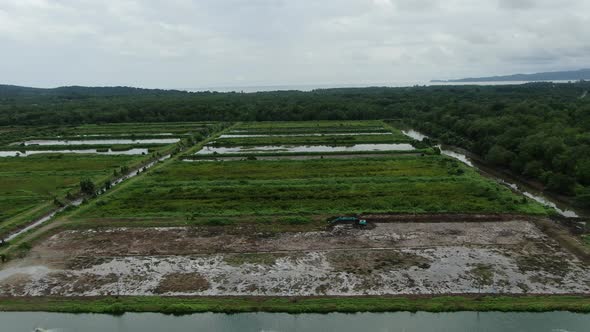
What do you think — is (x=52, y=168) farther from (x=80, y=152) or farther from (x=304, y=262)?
(x=304, y=262)

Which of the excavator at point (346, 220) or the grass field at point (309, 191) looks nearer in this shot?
the excavator at point (346, 220)

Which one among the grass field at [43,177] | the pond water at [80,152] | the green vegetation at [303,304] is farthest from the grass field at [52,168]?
the green vegetation at [303,304]

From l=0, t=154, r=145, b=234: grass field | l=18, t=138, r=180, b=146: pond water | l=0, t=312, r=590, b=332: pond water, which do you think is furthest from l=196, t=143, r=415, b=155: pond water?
l=0, t=312, r=590, b=332: pond water

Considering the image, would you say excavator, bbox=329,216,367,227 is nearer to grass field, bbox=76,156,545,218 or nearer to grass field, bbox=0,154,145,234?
grass field, bbox=76,156,545,218

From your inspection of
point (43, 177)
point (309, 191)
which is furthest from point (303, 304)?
point (43, 177)

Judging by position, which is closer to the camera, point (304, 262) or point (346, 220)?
point (304, 262)

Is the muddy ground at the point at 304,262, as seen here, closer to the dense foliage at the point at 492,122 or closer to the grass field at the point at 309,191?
the grass field at the point at 309,191
